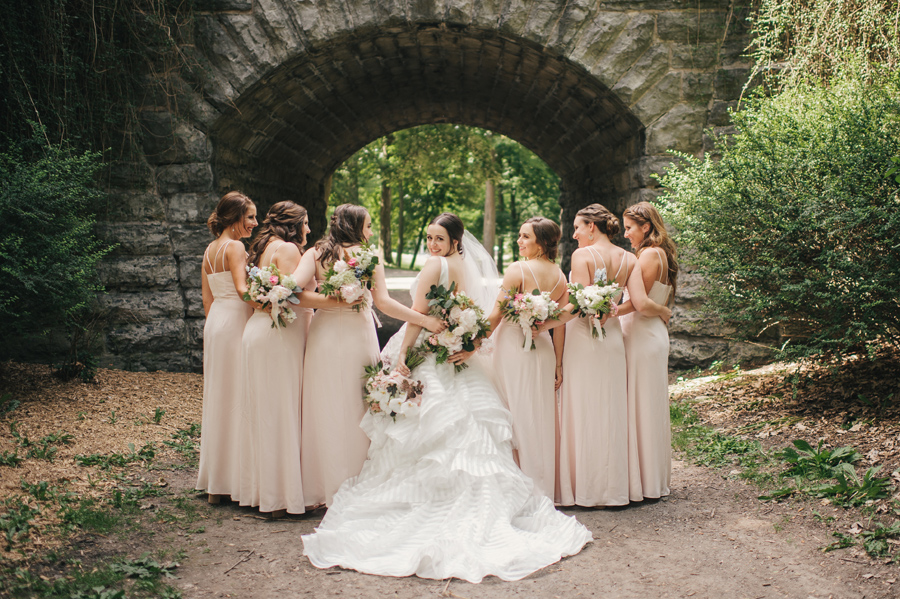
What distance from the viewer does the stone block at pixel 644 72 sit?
7379 mm

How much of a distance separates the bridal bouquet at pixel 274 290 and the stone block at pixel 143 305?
153 inches

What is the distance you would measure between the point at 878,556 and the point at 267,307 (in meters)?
3.81

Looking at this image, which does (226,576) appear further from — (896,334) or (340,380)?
(896,334)

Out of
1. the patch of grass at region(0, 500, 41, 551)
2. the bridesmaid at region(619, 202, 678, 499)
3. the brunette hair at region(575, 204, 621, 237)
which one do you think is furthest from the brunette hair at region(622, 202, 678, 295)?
the patch of grass at region(0, 500, 41, 551)

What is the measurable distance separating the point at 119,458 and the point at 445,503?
292 cm

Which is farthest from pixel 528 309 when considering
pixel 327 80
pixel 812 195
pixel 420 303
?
pixel 327 80

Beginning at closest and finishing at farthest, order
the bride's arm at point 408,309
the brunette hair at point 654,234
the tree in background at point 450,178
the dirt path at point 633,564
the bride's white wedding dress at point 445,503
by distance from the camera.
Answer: the dirt path at point 633,564 → the bride's white wedding dress at point 445,503 → the bride's arm at point 408,309 → the brunette hair at point 654,234 → the tree in background at point 450,178

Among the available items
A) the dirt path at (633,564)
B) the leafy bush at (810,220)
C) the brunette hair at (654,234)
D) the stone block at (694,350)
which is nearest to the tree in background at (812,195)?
the leafy bush at (810,220)

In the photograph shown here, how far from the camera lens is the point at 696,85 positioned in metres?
7.45

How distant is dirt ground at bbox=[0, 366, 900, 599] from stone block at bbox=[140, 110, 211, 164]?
336cm

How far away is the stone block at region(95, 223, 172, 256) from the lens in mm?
7480

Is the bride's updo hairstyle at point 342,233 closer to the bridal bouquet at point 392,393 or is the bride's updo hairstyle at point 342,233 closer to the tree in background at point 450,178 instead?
the bridal bouquet at point 392,393

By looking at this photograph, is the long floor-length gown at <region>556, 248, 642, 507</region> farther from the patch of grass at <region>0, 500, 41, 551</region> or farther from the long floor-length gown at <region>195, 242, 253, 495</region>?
the patch of grass at <region>0, 500, 41, 551</region>

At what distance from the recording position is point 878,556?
354 centimetres
